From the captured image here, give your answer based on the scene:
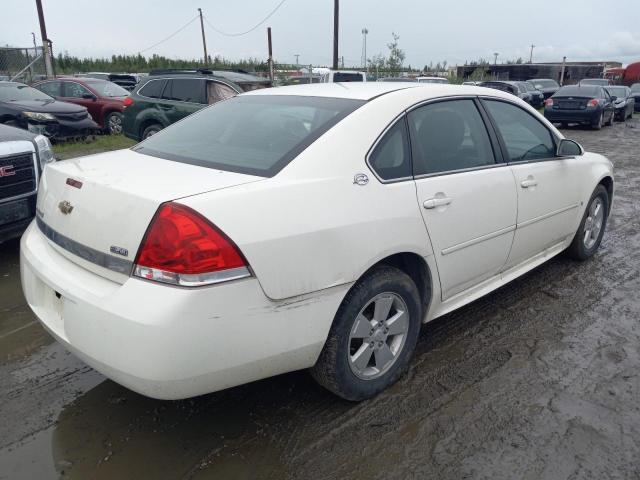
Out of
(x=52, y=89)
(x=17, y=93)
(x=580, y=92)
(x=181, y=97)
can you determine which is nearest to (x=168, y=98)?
(x=181, y=97)

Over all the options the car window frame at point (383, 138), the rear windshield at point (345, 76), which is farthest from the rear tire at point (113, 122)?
the car window frame at point (383, 138)

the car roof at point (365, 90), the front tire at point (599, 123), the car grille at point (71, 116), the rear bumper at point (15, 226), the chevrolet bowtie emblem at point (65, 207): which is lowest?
the front tire at point (599, 123)

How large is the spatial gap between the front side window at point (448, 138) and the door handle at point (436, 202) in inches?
6.3

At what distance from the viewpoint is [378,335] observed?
108 inches

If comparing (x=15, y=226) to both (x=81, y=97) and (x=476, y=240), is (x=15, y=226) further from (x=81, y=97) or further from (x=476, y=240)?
(x=81, y=97)

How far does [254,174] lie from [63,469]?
59.2 inches

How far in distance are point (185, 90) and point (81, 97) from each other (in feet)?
15.3

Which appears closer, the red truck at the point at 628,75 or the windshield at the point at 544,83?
the windshield at the point at 544,83

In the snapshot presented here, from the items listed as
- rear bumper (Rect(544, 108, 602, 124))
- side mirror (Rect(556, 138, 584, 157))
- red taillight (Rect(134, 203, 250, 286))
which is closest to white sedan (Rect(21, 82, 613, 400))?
red taillight (Rect(134, 203, 250, 286))

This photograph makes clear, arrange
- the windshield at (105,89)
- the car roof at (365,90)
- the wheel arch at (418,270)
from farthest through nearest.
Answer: the windshield at (105,89) → the car roof at (365,90) → the wheel arch at (418,270)

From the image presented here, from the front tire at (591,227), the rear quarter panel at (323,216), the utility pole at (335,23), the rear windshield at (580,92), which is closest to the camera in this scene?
the rear quarter panel at (323,216)

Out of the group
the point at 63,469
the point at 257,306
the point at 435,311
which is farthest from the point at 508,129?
the point at 63,469

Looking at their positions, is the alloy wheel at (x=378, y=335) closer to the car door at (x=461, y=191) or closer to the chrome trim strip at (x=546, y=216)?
the car door at (x=461, y=191)

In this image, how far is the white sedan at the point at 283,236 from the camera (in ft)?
6.79
